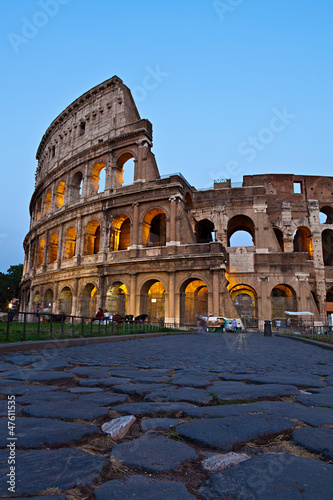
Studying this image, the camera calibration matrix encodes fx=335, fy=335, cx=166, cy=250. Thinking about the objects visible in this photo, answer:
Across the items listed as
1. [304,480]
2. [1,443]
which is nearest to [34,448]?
[1,443]

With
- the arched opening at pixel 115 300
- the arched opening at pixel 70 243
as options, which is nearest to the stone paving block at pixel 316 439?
the arched opening at pixel 115 300

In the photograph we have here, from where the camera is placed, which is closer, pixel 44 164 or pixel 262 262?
pixel 262 262

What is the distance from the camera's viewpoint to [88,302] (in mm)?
24938

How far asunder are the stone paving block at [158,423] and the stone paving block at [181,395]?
511 mm

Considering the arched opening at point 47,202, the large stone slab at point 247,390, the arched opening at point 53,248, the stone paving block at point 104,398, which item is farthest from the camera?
the arched opening at point 47,202

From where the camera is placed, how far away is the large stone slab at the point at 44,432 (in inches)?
64.0

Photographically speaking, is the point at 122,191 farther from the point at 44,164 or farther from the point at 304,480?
the point at 304,480

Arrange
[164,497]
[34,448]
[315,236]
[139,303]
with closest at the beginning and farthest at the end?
[164,497], [34,448], [139,303], [315,236]

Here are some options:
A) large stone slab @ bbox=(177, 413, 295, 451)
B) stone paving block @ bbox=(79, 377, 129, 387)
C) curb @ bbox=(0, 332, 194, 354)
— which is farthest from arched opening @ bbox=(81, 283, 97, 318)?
large stone slab @ bbox=(177, 413, 295, 451)

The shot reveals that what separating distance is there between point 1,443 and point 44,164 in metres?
38.5

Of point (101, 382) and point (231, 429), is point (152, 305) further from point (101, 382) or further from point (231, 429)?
point (231, 429)

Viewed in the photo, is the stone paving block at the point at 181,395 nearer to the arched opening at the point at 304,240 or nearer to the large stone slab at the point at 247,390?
the large stone slab at the point at 247,390

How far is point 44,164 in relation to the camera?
3650 centimetres

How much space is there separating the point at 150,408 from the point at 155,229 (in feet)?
86.2
